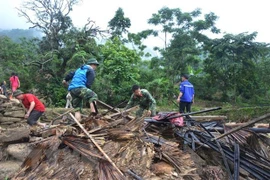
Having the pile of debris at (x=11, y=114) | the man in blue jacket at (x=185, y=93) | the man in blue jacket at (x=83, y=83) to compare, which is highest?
the man in blue jacket at (x=83, y=83)

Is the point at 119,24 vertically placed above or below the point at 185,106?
above

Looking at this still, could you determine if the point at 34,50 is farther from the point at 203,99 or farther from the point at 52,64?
the point at 203,99

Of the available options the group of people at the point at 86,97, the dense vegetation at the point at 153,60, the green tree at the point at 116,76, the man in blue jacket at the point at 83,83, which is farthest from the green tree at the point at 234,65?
the man in blue jacket at the point at 83,83

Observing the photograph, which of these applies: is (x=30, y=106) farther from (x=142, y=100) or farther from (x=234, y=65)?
(x=234, y=65)

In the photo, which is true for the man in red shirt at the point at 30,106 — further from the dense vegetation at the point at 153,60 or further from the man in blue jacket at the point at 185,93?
the dense vegetation at the point at 153,60

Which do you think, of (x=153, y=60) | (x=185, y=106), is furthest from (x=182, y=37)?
(x=185, y=106)

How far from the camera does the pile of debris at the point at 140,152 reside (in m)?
3.15

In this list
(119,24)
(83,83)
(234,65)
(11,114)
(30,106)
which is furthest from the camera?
(119,24)

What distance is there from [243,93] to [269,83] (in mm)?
1891

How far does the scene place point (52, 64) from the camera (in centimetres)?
1766

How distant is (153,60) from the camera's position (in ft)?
67.1

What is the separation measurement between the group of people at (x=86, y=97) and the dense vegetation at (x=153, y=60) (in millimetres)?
8093

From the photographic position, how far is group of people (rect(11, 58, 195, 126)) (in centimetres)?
517

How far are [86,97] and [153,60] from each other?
51.5 feet
